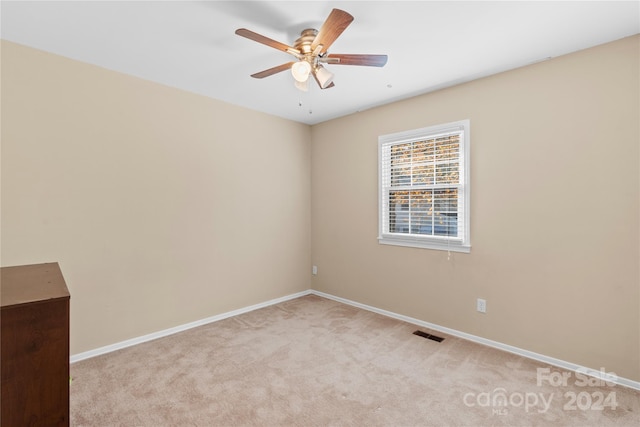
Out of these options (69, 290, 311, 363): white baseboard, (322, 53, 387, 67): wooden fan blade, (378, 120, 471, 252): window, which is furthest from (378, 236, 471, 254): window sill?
(322, 53, 387, 67): wooden fan blade

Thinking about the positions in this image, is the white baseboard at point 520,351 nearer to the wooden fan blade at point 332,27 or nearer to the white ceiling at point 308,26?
the white ceiling at point 308,26

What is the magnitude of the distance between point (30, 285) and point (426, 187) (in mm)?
Result: 3155

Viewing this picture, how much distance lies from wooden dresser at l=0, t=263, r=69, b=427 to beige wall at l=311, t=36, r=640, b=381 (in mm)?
3051

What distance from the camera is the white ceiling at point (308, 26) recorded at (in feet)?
6.32

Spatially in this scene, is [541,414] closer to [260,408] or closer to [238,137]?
[260,408]

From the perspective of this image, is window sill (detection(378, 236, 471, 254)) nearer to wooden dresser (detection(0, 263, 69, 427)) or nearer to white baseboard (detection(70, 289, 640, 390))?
white baseboard (detection(70, 289, 640, 390))

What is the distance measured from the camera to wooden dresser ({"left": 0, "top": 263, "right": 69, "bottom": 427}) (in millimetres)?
991

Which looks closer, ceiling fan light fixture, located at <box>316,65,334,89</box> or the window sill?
ceiling fan light fixture, located at <box>316,65,334,89</box>

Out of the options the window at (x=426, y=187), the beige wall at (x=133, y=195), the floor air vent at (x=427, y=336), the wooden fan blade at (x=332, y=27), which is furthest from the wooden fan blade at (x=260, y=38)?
the floor air vent at (x=427, y=336)

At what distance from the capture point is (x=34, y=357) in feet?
3.37

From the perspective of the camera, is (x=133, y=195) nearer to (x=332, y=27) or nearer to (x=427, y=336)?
(x=332, y=27)

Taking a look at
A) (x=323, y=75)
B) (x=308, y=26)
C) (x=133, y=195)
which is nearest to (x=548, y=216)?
(x=323, y=75)

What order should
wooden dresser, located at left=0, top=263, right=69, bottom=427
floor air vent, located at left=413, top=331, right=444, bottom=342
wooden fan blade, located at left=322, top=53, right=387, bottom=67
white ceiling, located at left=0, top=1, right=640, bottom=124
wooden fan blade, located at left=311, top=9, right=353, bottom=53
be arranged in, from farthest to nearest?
floor air vent, located at left=413, top=331, right=444, bottom=342 → wooden fan blade, located at left=322, top=53, right=387, bottom=67 → white ceiling, located at left=0, top=1, right=640, bottom=124 → wooden fan blade, located at left=311, top=9, right=353, bottom=53 → wooden dresser, located at left=0, top=263, right=69, bottom=427

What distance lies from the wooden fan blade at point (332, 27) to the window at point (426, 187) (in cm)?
176
